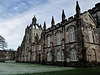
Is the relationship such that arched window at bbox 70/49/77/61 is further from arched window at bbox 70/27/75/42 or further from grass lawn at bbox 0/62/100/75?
grass lawn at bbox 0/62/100/75

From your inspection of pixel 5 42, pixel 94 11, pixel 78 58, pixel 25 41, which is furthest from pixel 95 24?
pixel 5 42

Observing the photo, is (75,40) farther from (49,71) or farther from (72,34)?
(49,71)

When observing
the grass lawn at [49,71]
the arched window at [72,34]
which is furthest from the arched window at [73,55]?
the grass lawn at [49,71]

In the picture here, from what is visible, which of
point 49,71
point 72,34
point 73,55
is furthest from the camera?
point 72,34

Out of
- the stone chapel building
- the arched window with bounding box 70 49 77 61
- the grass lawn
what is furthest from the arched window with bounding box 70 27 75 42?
the grass lawn

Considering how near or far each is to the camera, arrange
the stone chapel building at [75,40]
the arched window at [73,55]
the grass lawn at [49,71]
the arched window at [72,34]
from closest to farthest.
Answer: the grass lawn at [49,71] < the stone chapel building at [75,40] < the arched window at [73,55] < the arched window at [72,34]

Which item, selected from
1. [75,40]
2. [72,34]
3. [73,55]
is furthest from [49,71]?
[72,34]

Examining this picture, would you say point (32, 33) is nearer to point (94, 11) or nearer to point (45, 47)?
point (45, 47)

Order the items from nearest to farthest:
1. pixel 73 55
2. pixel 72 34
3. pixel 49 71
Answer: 1. pixel 49 71
2. pixel 73 55
3. pixel 72 34

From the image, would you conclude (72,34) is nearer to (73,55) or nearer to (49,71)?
(73,55)

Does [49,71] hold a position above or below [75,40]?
below

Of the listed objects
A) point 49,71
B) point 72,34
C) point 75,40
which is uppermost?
point 72,34

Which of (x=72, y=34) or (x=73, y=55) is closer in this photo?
(x=73, y=55)

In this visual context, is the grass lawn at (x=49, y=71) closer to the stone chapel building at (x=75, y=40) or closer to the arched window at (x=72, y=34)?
the stone chapel building at (x=75, y=40)
